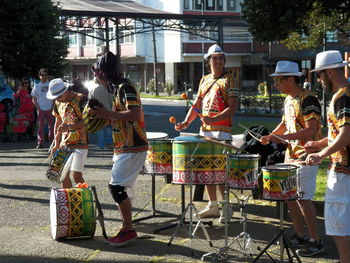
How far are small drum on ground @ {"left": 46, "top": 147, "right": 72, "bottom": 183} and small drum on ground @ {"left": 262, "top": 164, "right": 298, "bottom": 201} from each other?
9.50ft

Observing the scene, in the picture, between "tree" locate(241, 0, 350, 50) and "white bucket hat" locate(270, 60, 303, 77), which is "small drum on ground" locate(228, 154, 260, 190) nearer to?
"white bucket hat" locate(270, 60, 303, 77)

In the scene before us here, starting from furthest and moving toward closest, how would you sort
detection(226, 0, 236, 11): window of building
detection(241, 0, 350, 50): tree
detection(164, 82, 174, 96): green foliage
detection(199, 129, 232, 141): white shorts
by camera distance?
detection(226, 0, 236, 11): window of building → detection(164, 82, 174, 96): green foliage → detection(241, 0, 350, 50): tree → detection(199, 129, 232, 141): white shorts

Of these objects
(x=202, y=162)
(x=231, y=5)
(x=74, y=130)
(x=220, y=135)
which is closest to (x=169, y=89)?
(x=231, y=5)

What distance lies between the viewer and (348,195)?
537cm

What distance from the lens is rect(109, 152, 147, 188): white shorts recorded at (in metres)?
6.91

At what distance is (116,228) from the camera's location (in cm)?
800

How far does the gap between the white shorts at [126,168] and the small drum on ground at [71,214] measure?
569mm

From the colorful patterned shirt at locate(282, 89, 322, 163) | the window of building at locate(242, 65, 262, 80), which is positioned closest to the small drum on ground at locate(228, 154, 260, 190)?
the colorful patterned shirt at locate(282, 89, 322, 163)

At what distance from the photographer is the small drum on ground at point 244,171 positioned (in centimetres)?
639

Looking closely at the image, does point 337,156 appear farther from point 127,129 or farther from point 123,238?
point 123,238

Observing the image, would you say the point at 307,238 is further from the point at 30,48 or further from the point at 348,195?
the point at 30,48

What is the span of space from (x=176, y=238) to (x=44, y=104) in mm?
9605

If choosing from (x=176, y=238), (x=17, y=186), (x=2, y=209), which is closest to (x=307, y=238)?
(x=176, y=238)

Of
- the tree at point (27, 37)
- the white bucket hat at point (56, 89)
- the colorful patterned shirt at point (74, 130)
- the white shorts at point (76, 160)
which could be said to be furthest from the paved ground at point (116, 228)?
the tree at point (27, 37)
